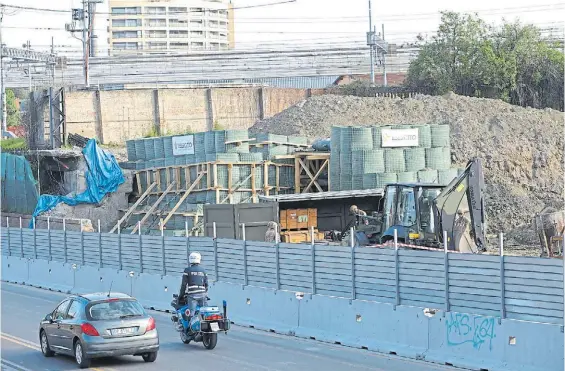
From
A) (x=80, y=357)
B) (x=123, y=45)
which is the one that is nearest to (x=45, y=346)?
(x=80, y=357)

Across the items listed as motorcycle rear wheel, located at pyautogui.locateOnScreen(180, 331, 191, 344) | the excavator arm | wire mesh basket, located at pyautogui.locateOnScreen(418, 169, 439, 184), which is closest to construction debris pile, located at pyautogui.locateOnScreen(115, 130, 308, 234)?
wire mesh basket, located at pyautogui.locateOnScreen(418, 169, 439, 184)

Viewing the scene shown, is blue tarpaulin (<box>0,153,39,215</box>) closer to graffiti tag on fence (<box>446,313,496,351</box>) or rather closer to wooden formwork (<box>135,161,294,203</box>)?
wooden formwork (<box>135,161,294,203</box>)

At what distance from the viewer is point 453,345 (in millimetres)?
18234

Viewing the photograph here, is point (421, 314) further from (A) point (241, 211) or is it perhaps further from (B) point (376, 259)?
(A) point (241, 211)

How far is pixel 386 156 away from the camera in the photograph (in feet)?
150

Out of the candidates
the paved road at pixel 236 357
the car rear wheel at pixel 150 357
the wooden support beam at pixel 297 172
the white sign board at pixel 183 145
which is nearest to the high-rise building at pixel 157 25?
the white sign board at pixel 183 145

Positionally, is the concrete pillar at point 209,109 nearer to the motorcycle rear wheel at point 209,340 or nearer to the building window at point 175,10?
the motorcycle rear wheel at point 209,340

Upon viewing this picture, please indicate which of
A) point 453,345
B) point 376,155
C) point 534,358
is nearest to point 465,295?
point 453,345

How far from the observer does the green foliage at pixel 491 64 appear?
68438mm

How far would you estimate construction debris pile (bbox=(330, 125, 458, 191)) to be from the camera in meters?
45.0

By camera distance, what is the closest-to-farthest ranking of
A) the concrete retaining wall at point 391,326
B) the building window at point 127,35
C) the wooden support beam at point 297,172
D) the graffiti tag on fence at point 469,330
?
the concrete retaining wall at point 391,326
the graffiti tag on fence at point 469,330
the wooden support beam at point 297,172
the building window at point 127,35

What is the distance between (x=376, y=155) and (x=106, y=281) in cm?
1677

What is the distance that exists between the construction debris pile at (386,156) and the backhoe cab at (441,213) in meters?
14.9

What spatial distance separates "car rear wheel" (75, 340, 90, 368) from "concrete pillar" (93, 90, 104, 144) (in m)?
50.7
